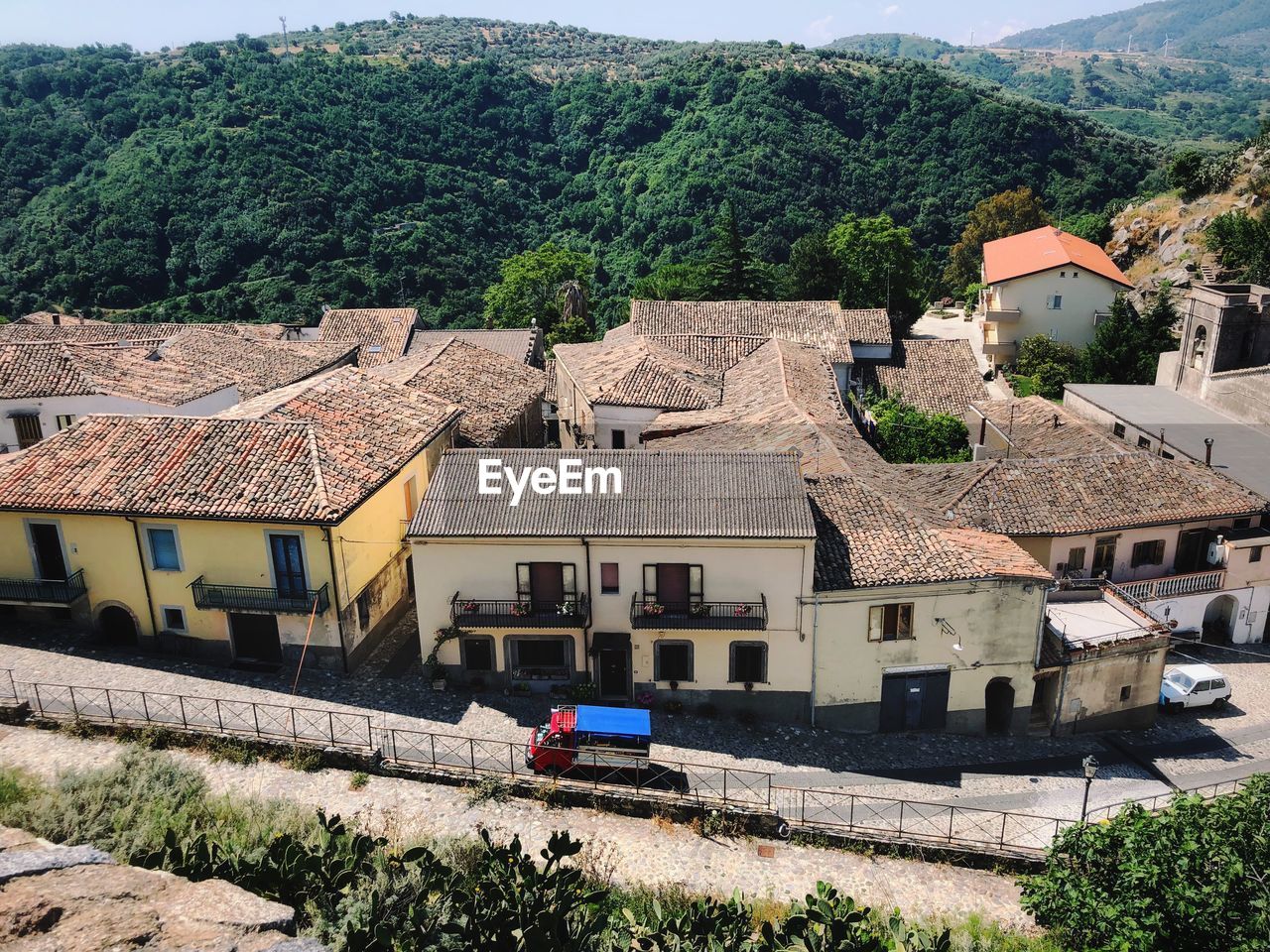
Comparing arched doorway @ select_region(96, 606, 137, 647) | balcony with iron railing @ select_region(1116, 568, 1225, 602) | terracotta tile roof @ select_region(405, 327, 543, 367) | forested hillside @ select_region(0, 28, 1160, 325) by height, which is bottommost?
balcony with iron railing @ select_region(1116, 568, 1225, 602)

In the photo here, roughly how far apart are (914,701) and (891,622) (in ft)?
9.91

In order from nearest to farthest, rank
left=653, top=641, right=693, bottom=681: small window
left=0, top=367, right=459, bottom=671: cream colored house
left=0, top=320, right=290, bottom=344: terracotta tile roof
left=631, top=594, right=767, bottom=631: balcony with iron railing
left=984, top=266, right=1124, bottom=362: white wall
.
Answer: left=631, top=594, right=767, bottom=631: balcony with iron railing < left=0, top=367, right=459, bottom=671: cream colored house < left=653, top=641, right=693, bottom=681: small window < left=0, top=320, right=290, bottom=344: terracotta tile roof < left=984, top=266, right=1124, bottom=362: white wall

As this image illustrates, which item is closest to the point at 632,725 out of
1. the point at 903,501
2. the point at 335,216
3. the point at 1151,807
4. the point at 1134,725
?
the point at 903,501

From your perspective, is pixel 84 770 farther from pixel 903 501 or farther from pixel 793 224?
pixel 793 224

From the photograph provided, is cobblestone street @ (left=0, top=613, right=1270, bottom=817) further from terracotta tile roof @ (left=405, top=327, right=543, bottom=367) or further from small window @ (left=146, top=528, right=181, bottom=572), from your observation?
terracotta tile roof @ (left=405, top=327, right=543, bottom=367)

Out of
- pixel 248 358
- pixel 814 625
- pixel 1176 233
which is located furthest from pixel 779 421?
pixel 1176 233

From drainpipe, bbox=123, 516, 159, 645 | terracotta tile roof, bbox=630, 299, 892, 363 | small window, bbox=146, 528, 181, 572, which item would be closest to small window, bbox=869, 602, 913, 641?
small window, bbox=146, 528, 181, 572

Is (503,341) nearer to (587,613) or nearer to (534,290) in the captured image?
(534,290)

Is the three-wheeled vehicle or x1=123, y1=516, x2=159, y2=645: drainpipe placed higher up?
x1=123, y1=516, x2=159, y2=645: drainpipe

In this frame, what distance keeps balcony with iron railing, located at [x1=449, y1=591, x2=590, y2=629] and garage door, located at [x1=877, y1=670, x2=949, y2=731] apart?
33.2ft

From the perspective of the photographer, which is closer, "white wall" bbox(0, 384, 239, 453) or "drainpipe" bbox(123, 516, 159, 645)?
"drainpipe" bbox(123, 516, 159, 645)

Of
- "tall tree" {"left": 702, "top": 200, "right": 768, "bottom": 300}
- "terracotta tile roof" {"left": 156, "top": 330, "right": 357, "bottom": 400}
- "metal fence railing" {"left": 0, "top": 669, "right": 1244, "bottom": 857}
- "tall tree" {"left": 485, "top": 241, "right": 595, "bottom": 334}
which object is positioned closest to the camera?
"metal fence railing" {"left": 0, "top": 669, "right": 1244, "bottom": 857}

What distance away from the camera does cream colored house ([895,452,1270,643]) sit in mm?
36625

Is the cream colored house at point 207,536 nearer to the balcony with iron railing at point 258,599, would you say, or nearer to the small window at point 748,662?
the balcony with iron railing at point 258,599
